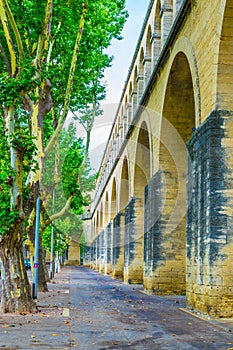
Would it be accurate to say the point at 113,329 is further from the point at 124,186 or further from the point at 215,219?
the point at 124,186

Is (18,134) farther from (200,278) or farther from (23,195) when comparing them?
(200,278)

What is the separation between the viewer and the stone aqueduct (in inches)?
464

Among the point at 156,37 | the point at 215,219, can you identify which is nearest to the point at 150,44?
the point at 156,37

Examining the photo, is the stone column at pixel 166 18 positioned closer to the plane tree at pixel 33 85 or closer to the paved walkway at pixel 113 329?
the plane tree at pixel 33 85

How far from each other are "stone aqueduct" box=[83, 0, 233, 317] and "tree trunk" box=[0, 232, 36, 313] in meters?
3.86

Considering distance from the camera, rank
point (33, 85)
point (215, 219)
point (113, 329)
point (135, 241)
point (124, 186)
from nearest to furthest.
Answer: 1. point (113, 329)
2. point (215, 219)
3. point (33, 85)
4. point (135, 241)
5. point (124, 186)

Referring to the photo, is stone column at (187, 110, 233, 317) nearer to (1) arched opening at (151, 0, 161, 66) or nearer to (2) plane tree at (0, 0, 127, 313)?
(2) plane tree at (0, 0, 127, 313)

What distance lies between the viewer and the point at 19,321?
1092 centimetres

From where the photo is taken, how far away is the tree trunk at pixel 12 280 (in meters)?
12.1

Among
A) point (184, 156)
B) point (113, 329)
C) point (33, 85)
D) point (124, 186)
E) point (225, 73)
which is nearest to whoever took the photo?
point (113, 329)

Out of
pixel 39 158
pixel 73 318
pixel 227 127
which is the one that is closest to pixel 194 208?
pixel 227 127

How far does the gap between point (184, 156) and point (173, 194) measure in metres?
1.36

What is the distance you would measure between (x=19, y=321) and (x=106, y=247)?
111ft

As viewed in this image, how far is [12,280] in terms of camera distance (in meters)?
12.1
